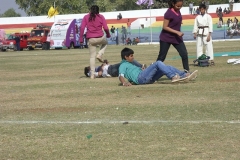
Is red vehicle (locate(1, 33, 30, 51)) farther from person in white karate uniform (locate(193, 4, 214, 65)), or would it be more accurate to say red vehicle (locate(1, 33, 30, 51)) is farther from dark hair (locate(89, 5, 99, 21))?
dark hair (locate(89, 5, 99, 21))

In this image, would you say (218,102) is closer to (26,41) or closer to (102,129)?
(102,129)

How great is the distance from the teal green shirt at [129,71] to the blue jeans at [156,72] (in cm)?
11

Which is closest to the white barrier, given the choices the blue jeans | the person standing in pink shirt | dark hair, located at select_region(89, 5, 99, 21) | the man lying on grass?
the person standing in pink shirt

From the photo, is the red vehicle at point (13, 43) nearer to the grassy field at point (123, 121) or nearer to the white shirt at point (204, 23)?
the white shirt at point (204, 23)

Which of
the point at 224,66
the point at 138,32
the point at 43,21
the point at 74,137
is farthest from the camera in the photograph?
the point at 43,21

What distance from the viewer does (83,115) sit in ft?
30.1

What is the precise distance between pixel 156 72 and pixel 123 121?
4635 mm

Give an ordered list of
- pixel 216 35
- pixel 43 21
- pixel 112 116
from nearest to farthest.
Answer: pixel 112 116 → pixel 216 35 → pixel 43 21

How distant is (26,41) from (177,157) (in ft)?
175

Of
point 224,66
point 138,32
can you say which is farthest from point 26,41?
point 224,66

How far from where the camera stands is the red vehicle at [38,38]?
5731 centimetres

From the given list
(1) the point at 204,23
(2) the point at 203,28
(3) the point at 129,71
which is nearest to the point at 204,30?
(2) the point at 203,28

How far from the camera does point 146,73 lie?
513 inches

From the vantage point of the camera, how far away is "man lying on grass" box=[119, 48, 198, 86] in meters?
12.6
